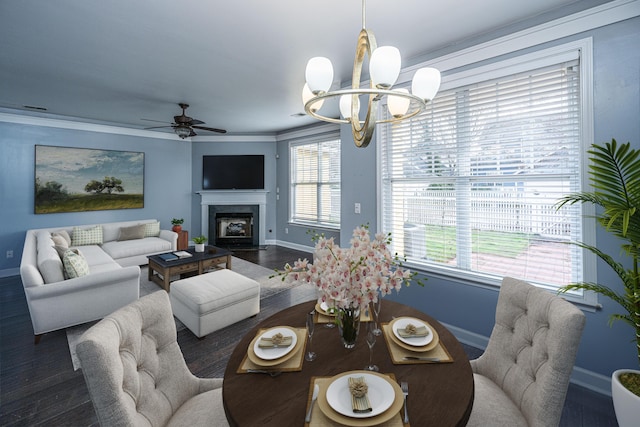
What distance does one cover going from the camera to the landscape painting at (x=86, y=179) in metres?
4.74

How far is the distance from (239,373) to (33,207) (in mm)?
5771

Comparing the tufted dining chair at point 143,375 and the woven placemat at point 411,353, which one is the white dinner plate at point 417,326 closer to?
the woven placemat at point 411,353

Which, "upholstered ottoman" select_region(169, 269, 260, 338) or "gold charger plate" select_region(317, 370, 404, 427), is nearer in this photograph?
"gold charger plate" select_region(317, 370, 404, 427)

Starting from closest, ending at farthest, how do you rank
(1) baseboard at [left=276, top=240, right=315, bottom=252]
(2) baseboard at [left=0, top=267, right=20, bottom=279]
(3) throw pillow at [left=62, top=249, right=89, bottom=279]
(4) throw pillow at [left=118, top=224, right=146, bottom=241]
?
(3) throw pillow at [left=62, top=249, right=89, bottom=279], (2) baseboard at [left=0, top=267, right=20, bottom=279], (4) throw pillow at [left=118, top=224, right=146, bottom=241], (1) baseboard at [left=276, top=240, right=315, bottom=252]

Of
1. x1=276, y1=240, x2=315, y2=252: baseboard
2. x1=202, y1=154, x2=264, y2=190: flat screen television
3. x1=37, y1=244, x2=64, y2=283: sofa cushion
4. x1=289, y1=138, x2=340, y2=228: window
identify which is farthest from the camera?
x1=202, y1=154, x2=264, y2=190: flat screen television

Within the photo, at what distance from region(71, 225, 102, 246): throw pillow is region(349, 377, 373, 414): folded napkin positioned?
551 centimetres

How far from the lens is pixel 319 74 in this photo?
51.8 inches

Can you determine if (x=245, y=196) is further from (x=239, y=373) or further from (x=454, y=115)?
(x=239, y=373)

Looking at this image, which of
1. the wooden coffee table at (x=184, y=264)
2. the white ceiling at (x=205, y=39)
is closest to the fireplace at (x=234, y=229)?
the wooden coffee table at (x=184, y=264)

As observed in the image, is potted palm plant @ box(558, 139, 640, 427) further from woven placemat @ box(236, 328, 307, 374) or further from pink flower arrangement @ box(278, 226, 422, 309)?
woven placemat @ box(236, 328, 307, 374)

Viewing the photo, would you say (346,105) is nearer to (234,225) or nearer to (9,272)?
(234,225)

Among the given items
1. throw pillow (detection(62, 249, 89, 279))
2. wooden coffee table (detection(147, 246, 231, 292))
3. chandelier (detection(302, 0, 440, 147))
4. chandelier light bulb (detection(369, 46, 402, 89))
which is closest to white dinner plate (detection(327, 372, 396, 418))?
chandelier (detection(302, 0, 440, 147))

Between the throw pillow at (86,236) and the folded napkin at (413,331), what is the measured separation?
18.0ft

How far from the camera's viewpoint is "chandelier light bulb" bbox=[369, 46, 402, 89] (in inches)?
47.8
